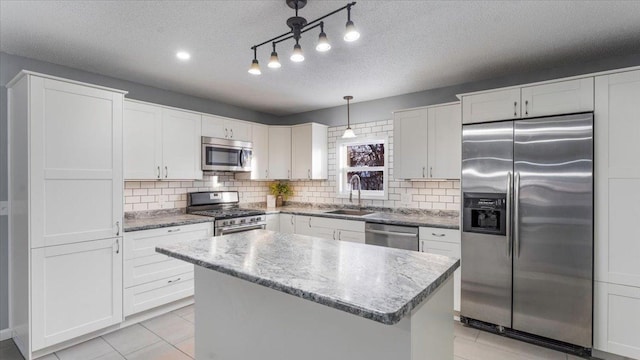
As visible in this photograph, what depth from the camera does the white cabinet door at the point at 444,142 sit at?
3504mm

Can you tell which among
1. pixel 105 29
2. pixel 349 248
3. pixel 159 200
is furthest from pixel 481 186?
pixel 159 200

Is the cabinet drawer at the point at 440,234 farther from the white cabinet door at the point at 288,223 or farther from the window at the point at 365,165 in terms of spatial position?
the white cabinet door at the point at 288,223

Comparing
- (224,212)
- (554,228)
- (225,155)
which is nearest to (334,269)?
(554,228)

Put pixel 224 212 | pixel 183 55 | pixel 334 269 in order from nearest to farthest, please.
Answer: pixel 334 269, pixel 183 55, pixel 224 212

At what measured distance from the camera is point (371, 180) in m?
4.61

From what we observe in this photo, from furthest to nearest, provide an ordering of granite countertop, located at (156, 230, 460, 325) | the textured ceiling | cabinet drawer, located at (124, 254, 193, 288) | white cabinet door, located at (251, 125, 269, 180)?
white cabinet door, located at (251, 125, 269, 180) < cabinet drawer, located at (124, 254, 193, 288) < the textured ceiling < granite countertop, located at (156, 230, 460, 325)

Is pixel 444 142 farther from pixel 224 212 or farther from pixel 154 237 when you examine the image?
pixel 154 237

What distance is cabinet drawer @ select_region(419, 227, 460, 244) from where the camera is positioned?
3.19m

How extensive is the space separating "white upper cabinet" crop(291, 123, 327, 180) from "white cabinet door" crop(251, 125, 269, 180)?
1.32 feet

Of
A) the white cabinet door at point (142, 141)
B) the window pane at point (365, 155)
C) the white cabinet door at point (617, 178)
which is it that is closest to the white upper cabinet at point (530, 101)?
the white cabinet door at point (617, 178)

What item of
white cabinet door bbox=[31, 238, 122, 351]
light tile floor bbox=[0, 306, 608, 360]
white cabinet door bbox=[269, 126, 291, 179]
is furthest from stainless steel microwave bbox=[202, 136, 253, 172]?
light tile floor bbox=[0, 306, 608, 360]

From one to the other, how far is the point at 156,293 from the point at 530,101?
13.1 feet

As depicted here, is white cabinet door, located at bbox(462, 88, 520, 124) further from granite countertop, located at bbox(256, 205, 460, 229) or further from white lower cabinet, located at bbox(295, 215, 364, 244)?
white lower cabinet, located at bbox(295, 215, 364, 244)

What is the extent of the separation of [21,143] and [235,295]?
226 centimetres
